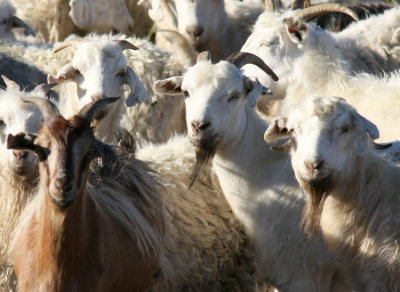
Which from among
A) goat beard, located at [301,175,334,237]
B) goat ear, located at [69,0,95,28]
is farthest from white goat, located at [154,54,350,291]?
goat ear, located at [69,0,95,28]

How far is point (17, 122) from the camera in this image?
534 cm

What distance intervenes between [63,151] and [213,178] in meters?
2.23

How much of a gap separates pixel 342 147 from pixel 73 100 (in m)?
2.44

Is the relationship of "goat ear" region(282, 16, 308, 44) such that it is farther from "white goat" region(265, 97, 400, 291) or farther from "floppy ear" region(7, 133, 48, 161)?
"floppy ear" region(7, 133, 48, 161)

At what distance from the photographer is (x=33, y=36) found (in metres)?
9.84

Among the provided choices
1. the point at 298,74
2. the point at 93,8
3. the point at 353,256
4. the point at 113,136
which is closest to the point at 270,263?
the point at 353,256

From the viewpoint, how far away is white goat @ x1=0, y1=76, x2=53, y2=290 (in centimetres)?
527

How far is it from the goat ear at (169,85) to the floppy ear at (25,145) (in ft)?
5.82

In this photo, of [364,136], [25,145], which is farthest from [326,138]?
[25,145]

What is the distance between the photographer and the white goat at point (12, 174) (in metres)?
5.27

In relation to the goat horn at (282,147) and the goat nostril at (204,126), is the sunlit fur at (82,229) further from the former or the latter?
the goat horn at (282,147)

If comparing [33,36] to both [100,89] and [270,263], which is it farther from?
[270,263]

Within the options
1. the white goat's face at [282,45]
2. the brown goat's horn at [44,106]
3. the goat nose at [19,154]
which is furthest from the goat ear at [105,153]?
the white goat's face at [282,45]

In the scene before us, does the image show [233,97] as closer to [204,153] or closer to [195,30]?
[204,153]
